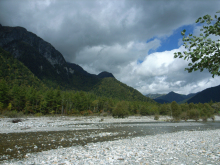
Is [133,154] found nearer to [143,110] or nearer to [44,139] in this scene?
[44,139]

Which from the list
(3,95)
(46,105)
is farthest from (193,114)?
(3,95)

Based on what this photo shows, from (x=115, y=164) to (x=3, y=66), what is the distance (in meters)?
165

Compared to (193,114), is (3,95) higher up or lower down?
Answer: higher up

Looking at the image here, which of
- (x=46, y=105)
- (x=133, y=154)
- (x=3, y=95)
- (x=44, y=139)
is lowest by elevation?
(x=44, y=139)

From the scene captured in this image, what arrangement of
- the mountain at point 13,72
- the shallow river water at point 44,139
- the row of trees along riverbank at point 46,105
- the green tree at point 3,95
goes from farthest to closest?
the mountain at point 13,72 < the row of trees along riverbank at point 46,105 < the green tree at point 3,95 < the shallow river water at point 44,139

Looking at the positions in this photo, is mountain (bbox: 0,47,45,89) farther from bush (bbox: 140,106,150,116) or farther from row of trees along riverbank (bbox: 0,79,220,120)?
bush (bbox: 140,106,150,116)

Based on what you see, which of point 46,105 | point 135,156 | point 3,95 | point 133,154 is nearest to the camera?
point 135,156

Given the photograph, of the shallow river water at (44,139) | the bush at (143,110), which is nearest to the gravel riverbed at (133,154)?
the shallow river water at (44,139)

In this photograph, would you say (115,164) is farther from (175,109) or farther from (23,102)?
(23,102)

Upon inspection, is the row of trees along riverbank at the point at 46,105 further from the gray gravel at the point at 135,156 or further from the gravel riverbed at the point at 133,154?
the gray gravel at the point at 135,156

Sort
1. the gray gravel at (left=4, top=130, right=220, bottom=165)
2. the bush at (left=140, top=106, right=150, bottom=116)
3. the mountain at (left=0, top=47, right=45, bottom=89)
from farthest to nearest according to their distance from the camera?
the mountain at (left=0, top=47, right=45, bottom=89) < the bush at (left=140, top=106, right=150, bottom=116) < the gray gravel at (left=4, top=130, right=220, bottom=165)

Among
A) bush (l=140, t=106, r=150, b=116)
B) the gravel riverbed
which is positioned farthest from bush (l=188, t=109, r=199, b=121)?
the gravel riverbed

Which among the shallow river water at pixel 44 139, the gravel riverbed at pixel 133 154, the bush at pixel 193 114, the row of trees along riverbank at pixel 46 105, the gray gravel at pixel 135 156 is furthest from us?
the bush at pixel 193 114

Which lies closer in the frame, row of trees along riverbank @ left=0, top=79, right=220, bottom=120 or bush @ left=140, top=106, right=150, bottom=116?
row of trees along riverbank @ left=0, top=79, right=220, bottom=120
